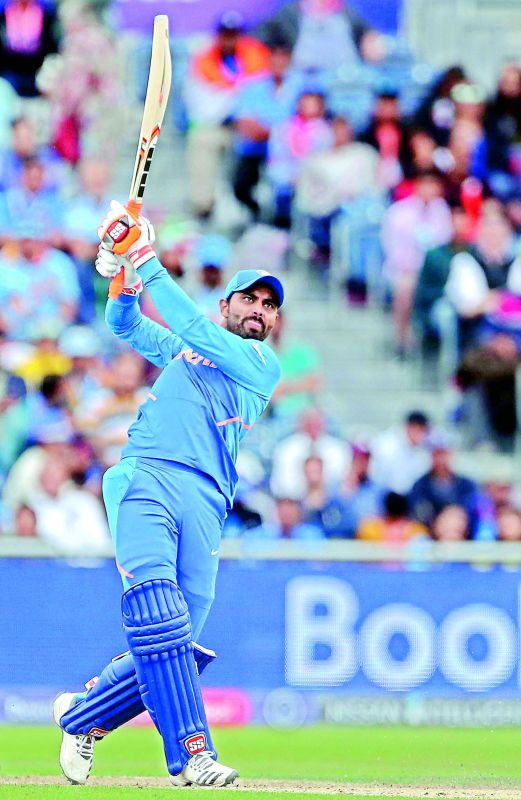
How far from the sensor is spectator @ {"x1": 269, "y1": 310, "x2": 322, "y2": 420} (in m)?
13.6

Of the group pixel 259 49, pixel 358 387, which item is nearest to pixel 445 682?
pixel 358 387

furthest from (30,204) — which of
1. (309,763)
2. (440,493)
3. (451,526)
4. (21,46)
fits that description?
(309,763)

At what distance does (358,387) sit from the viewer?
15148mm

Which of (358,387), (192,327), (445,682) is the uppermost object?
(358,387)

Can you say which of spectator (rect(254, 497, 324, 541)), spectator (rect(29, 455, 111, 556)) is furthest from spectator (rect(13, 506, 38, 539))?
spectator (rect(254, 497, 324, 541))

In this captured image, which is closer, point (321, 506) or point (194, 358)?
point (194, 358)

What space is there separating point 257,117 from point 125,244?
893 cm

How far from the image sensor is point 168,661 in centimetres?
641

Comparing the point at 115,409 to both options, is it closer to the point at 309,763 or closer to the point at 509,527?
the point at 509,527

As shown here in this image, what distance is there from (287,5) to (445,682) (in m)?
7.94

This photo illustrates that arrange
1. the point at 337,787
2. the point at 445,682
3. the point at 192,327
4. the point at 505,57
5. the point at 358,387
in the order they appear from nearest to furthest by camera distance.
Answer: the point at 192,327, the point at 337,787, the point at 445,682, the point at 358,387, the point at 505,57

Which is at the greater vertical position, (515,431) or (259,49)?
(259,49)

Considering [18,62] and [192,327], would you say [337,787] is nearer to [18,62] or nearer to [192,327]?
[192,327]

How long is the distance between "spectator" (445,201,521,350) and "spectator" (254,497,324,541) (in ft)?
9.02
